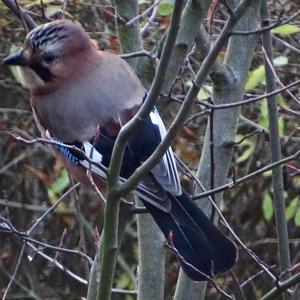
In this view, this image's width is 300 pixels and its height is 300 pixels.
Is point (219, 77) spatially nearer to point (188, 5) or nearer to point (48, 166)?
point (188, 5)

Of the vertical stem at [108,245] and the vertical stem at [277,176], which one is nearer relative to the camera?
the vertical stem at [108,245]

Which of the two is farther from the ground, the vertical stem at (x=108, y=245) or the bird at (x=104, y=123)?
the vertical stem at (x=108, y=245)

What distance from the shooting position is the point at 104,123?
346 cm

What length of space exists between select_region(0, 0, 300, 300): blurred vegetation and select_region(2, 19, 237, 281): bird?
41.0 inches

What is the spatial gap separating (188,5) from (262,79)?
1.04 meters

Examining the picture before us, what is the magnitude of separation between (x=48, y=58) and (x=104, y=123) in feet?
1.55

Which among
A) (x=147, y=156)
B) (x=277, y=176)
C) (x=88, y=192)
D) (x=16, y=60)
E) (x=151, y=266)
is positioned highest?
(x=16, y=60)

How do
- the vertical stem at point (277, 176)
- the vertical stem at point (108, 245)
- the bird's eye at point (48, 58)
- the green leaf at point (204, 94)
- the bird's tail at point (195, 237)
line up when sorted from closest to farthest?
the vertical stem at point (108, 245) < the bird's tail at point (195, 237) < the vertical stem at point (277, 176) < the bird's eye at point (48, 58) < the green leaf at point (204, 94)

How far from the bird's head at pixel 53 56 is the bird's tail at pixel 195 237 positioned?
0.77 meters

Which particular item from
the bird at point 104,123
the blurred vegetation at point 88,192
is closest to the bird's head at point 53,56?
the bird at point 104,123

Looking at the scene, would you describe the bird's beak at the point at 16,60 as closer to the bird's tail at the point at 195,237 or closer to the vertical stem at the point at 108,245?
the bird's tail at the point at 195,237

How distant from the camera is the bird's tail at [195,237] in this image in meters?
3.21

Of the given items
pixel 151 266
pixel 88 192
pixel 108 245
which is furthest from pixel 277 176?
pixel 88 192

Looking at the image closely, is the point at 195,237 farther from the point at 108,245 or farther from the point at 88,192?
the point at 88,192
